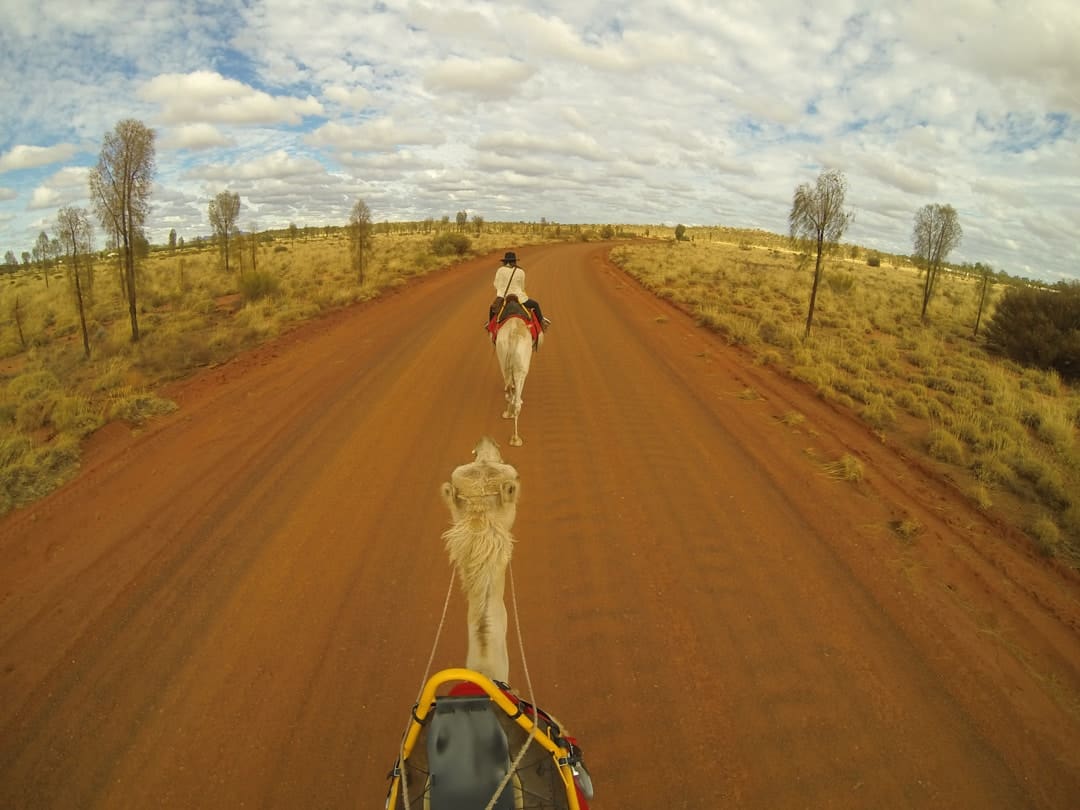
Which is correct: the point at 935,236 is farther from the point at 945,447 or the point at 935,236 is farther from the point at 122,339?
the point at 122,339

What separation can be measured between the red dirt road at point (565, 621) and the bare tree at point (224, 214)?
25.9m

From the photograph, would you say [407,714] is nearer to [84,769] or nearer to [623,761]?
[623,761]

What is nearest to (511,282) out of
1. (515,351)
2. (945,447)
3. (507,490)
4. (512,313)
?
(512,313)

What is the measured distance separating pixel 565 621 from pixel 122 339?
17.3m

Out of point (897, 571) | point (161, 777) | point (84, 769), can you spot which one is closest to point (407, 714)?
point (161, 777)

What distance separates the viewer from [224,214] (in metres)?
28.8

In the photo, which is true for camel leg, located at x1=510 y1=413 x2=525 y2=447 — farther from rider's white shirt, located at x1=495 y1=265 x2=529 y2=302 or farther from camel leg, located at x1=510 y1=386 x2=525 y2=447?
rider's white shirt, located at x1=495 y1=265 x2=529 y2=302

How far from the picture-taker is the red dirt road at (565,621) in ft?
10.9

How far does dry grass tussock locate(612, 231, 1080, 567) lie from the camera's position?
675 centimetres

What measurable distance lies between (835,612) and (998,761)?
1.37 meters

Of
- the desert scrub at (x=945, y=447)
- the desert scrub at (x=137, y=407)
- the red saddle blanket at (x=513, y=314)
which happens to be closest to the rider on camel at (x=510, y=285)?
the red saddle blanket at (x=513, y=314)

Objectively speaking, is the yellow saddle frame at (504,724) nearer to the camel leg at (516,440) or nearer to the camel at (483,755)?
the camel at (483,755)

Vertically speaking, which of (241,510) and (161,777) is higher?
(241,510)

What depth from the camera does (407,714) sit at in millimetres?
3658
